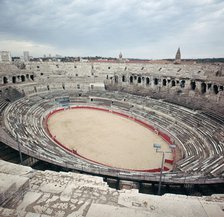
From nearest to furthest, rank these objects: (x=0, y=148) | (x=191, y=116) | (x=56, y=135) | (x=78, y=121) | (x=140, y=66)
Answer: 1. (x=0, y=148)
2. (x=56, y=135)
3. (x=191, y=116)
4. (x=78, y=121)
5. (x=140, y=66)

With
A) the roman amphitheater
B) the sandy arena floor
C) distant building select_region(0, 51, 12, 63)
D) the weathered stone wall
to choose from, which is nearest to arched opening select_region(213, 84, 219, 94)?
the weathered stone wall

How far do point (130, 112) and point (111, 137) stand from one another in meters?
9.77

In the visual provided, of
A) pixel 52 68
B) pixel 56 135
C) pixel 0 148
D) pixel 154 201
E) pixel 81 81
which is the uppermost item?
pixel 52 68

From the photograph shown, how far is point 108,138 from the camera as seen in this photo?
2483cm

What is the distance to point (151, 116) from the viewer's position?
101 feet

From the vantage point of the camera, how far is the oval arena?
16312 mm

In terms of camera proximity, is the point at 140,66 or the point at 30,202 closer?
the point at 30,202

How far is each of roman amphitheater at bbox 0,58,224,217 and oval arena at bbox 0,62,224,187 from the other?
0.43 ft

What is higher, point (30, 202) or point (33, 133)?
point (30, 202)

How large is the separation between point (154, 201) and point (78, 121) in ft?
80.9

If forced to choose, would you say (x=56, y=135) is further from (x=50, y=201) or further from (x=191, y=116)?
(x=191, y=116)

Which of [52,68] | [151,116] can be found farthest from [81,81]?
[151,116]

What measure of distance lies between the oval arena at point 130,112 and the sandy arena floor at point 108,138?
143 mm

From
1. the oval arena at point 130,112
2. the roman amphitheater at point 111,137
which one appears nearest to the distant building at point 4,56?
the roman amphitheater at point 111,137
